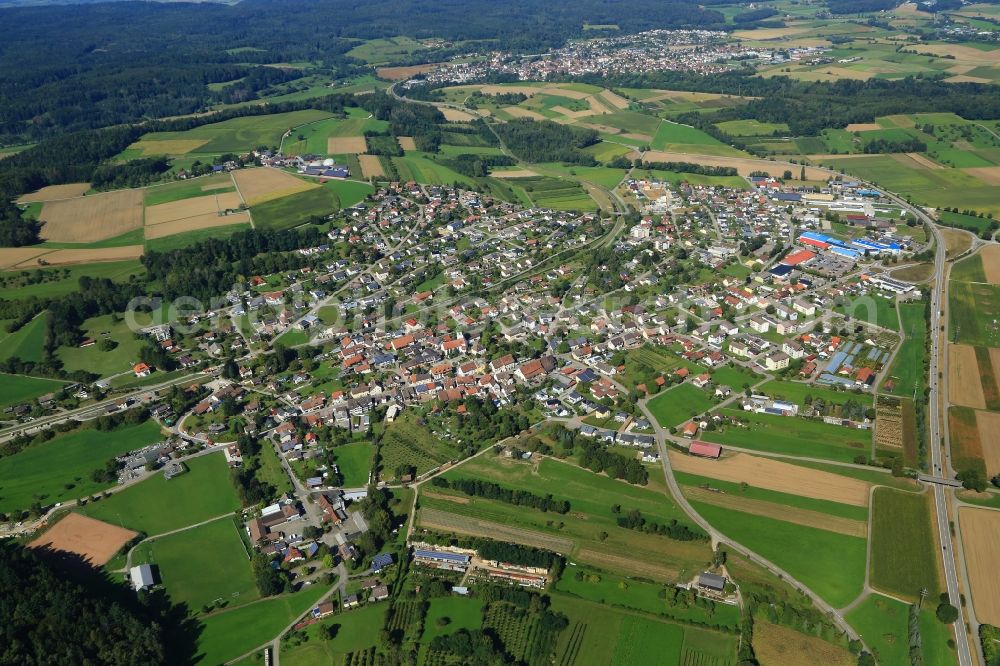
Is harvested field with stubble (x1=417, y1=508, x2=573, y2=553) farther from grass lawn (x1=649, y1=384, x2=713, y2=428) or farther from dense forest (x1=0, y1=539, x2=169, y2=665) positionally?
dense forest (x1=0, y1=539, x2=169, y2=665)

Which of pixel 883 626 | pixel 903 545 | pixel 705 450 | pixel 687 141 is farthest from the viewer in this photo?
pixel 687 141

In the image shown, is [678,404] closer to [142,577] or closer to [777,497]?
[777,497]

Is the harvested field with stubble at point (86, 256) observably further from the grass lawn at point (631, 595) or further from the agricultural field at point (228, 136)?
the grass lawn at point (631, 595)

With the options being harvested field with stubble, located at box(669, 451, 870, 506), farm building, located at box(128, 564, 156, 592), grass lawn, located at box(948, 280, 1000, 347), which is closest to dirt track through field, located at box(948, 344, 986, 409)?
grass lawn, located at box(948, 280, 1000, 347)

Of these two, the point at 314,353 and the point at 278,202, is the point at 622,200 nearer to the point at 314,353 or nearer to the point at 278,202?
the point at 278,202

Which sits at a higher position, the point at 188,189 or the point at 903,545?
the point at 188,189

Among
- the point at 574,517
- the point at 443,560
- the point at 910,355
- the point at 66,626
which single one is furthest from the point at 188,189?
the point at 910,355

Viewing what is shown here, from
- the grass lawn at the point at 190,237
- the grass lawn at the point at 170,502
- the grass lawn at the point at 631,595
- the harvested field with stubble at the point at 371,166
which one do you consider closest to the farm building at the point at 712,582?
the grass lawn at the point at 631,595
